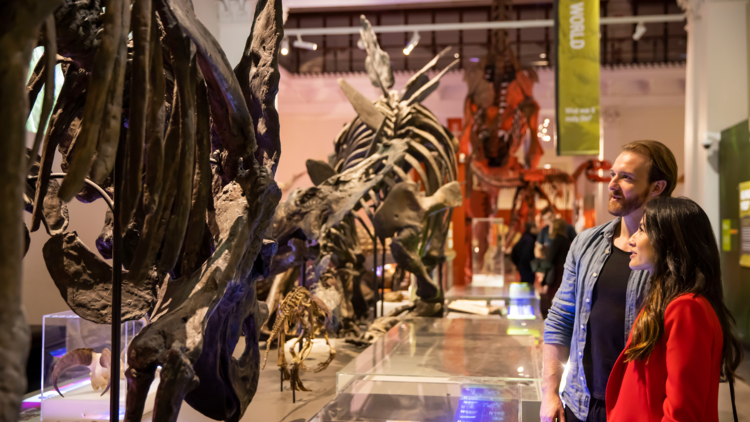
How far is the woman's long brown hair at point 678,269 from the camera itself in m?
1.83

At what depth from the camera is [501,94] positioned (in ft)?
36.4

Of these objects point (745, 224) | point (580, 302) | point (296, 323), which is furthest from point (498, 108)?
point (580, 302)

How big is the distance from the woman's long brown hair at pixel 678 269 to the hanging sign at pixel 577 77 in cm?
553

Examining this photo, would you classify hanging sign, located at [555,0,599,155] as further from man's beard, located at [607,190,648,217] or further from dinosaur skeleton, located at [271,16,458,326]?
man's beard, located at [607,190,648,217]

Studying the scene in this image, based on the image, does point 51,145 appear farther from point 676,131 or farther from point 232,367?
point 676,131

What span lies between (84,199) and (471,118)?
31.6 feet

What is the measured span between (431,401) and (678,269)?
1.73 metres

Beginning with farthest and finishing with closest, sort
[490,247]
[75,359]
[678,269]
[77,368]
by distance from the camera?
[490,247] → [77,368] → [75,359] → [678,269]

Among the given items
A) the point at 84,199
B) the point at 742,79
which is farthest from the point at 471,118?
the point at 84,199

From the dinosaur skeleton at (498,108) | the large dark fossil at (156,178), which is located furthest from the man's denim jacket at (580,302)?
the dinosaur skeleton at (498,108)

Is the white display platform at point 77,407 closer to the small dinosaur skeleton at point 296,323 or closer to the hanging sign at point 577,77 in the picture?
the small dinosaur skeleton at point 296,323

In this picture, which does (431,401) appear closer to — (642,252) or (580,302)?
(580,302)

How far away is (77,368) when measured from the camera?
3594 millimetres

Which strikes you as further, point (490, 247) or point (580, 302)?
point (490, 247)
